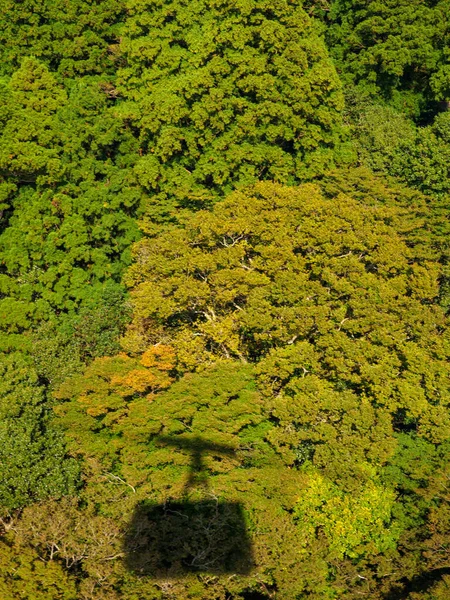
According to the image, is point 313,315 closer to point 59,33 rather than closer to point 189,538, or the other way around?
point 189,538

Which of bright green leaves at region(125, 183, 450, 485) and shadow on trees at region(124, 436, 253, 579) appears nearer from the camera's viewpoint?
shadow on trees at region(124, 436, 253, 579)

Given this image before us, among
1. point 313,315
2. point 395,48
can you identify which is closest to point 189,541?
point 313,315

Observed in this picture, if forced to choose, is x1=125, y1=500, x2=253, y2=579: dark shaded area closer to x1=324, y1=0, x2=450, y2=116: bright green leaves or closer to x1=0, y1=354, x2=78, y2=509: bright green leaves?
x1=0, y1=354, x2=78, y2=509: bright green leaves

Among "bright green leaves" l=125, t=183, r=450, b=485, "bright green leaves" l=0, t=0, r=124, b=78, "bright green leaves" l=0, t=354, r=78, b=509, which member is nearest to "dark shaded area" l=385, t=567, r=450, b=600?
"bright green leaves" l=125, t=183, r=450, b=485

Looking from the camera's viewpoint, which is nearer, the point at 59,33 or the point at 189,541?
the point at 189,541

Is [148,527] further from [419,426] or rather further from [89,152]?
[89,152]

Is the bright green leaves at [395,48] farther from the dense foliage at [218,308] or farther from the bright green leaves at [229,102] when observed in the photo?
the bright green leaves at [229,102]
